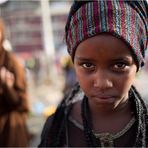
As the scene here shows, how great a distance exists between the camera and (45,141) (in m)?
1.72

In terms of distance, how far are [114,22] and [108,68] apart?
6.4 inches

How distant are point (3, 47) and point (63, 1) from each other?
6138mm

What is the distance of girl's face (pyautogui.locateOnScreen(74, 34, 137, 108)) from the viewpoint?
1416 mm

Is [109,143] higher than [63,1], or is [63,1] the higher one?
[63,1]

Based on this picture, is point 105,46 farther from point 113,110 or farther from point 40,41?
point 40,41

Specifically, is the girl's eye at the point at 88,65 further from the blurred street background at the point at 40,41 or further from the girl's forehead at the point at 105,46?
the blurred street background at the point at 40,41

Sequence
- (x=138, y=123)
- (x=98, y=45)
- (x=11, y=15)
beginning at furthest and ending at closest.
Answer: (x=11, y=15)
(x=138, y=123)
(x=98, y=45)

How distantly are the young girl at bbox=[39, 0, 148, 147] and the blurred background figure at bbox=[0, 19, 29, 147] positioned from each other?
2003 millimetres

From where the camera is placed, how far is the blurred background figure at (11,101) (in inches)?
142

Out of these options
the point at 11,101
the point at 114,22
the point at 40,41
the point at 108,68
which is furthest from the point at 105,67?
the point at 40,41

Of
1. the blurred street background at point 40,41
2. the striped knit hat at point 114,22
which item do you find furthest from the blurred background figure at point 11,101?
the blurred street background at point 40,41

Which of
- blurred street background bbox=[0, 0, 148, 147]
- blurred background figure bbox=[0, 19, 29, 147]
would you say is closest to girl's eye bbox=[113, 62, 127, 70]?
blurred background figure bbox=[0, 19, 29, 147]

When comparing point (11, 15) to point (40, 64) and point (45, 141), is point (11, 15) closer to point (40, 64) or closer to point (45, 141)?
point (40, 64)

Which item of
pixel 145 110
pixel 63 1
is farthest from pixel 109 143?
pixel 63 1
